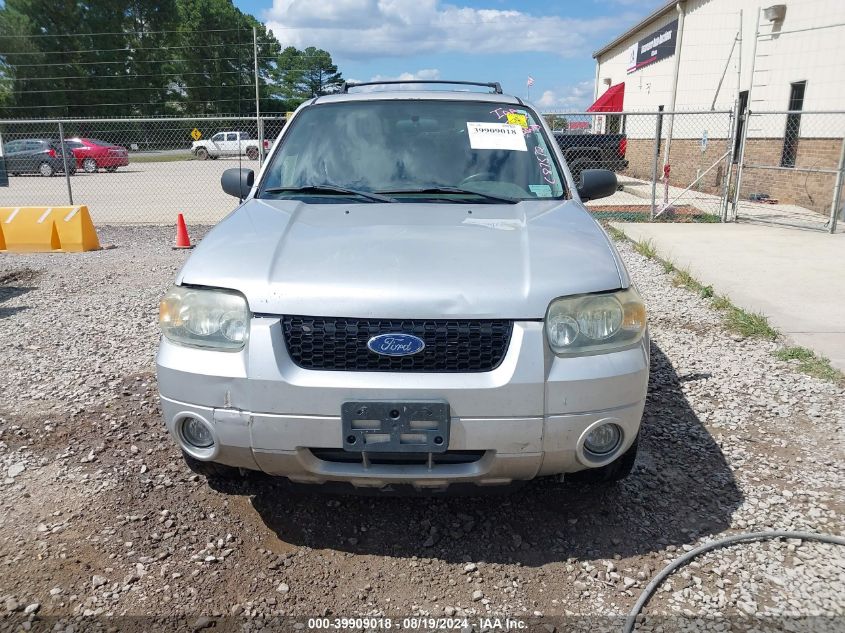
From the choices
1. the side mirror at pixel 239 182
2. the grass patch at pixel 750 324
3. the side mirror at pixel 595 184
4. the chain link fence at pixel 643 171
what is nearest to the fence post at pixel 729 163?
the chain link fence at pixel 643 171

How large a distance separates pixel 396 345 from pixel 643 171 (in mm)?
22844

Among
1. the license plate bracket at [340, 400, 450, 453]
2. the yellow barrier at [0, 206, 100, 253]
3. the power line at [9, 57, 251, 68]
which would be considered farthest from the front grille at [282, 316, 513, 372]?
the power line at [9, 57, 251, 68]

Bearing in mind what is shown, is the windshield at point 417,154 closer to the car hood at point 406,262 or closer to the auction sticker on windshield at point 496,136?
the auction sticker on windshield at point 496,136

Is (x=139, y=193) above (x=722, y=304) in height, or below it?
above

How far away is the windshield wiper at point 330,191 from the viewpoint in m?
3.35

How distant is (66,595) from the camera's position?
8.06 ft

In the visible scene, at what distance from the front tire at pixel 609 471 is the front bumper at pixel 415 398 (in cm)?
34

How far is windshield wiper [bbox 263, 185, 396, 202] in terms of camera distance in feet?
11.0

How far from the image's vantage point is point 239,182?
13.1ft

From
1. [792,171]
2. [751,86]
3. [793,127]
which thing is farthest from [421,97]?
[793,127]

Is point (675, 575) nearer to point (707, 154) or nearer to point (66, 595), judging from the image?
point (66, 595)

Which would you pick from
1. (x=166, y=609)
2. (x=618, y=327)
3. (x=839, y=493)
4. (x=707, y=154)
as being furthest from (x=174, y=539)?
(x=707, y=154)

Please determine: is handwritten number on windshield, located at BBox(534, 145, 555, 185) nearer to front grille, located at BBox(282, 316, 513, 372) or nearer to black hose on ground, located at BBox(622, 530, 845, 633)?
front grille, located at BBox(282, 316, 513, 372)

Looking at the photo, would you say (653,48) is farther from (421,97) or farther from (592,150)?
(421,97)
